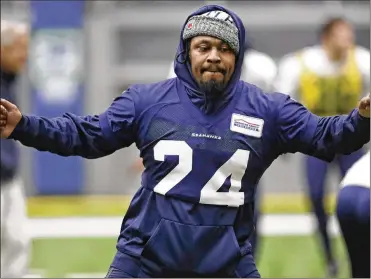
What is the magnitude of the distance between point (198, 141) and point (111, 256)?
191 inches

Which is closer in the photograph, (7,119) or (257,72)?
(7,119)

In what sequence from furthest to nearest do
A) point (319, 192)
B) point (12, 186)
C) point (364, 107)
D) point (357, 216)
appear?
point (319, 192)
point (12, 186)
point (357, 216)
point (364, 107)

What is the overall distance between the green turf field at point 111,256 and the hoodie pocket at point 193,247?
140 inches

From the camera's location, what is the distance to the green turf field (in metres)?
7.82

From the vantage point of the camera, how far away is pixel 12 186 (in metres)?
6.51

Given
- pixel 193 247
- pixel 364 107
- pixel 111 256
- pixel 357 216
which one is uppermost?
pixel 364 107

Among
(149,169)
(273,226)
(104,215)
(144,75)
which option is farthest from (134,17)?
(149,169)

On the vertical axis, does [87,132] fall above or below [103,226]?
above

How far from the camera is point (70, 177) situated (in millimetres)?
13336

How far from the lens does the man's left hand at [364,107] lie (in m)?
3.74

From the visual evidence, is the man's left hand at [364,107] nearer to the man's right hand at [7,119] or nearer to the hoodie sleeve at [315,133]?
the hoodie sleeve at [315,133]

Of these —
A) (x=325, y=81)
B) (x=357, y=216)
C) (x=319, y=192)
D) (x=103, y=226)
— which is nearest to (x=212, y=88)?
(x=357, y=216)

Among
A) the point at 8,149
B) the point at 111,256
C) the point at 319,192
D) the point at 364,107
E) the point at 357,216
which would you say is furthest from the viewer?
the point at 111,256

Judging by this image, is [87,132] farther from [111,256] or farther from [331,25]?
[111,256]
